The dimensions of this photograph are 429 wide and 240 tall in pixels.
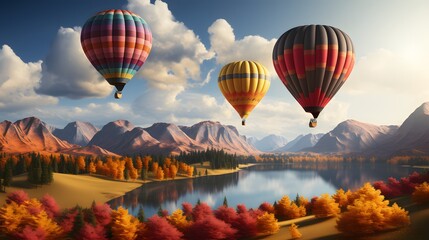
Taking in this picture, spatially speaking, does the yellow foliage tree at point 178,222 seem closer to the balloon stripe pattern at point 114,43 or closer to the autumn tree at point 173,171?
the balloon stripe pattern at point 114,43

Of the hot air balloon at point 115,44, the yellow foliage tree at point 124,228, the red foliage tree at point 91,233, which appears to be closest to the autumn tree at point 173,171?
the hot air balloon at point 115,44

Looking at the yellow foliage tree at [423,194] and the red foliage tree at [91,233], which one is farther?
the red foliage tree at [91,233]

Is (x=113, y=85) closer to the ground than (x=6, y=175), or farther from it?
farther from it

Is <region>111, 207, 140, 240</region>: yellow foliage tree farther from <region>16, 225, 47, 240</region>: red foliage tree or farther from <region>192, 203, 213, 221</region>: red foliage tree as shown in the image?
<region>192, 203, 213, 221</region>: red foliage tree

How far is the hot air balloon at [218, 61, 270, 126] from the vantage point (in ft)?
189

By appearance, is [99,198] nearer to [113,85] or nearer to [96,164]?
[96,164]

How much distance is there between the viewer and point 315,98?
40.5 meters

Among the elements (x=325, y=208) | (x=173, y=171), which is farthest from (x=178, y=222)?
(x=173, y=171)

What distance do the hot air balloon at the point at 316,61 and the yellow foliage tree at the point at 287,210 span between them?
24.6 m

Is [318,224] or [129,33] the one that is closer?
[318,224]

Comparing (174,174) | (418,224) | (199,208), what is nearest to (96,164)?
(174,174)

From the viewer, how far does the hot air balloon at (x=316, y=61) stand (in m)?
40.2

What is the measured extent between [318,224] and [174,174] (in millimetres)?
117391

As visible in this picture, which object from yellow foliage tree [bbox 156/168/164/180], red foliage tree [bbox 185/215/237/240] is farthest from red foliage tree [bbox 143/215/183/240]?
yellow foliage tree [bbox 156/168/164/180]
